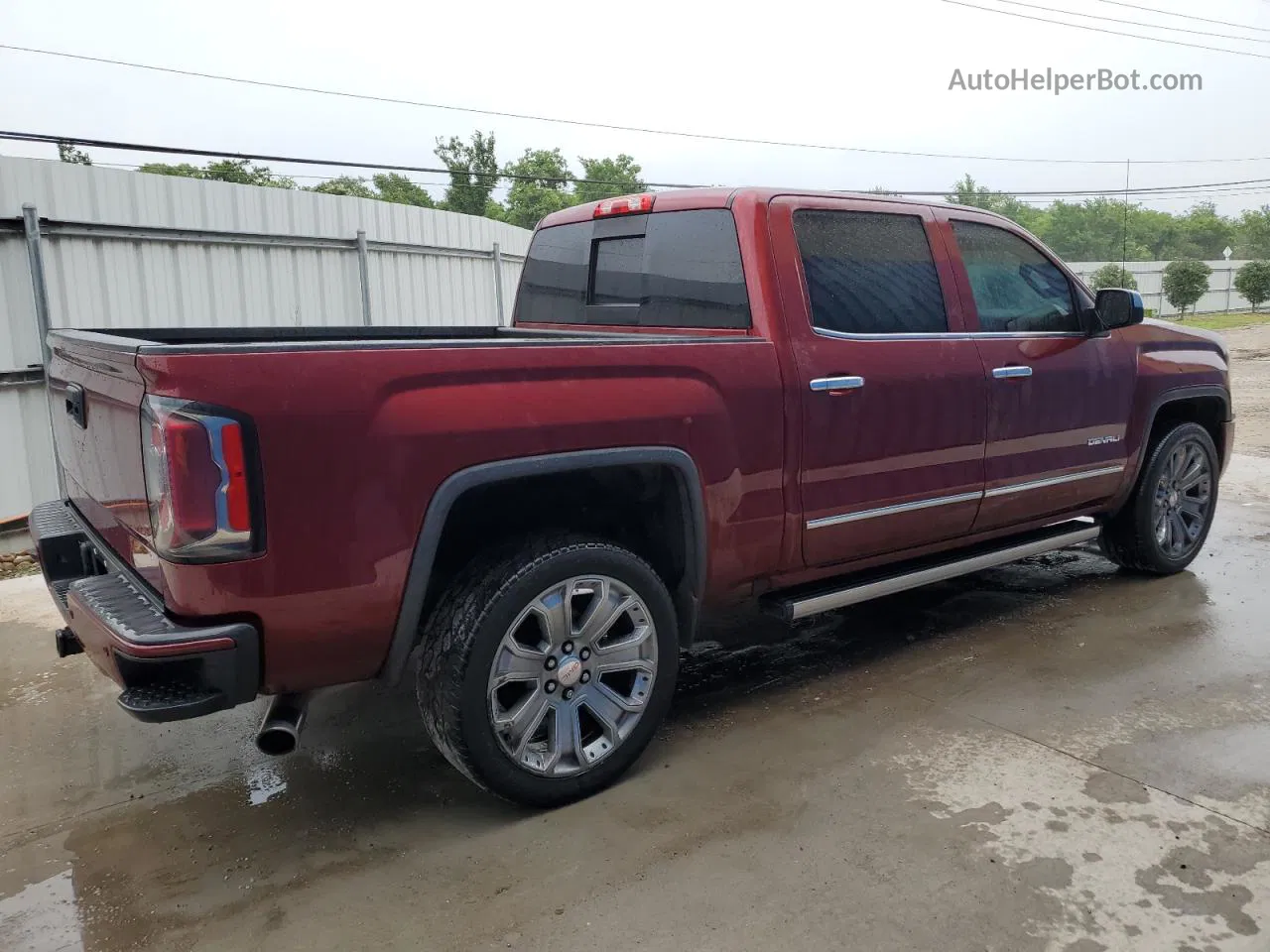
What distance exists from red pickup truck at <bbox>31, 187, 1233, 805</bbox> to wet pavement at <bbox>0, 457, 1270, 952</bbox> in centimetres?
36

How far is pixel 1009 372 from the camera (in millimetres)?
4156

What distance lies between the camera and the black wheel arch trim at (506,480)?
2637mm

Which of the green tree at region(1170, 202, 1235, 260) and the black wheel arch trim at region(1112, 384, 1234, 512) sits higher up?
the green tree at region(1170, 202, 1235, 260)

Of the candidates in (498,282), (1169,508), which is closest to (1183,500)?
(1169,508)

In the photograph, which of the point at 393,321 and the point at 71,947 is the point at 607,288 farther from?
the point at 393,321

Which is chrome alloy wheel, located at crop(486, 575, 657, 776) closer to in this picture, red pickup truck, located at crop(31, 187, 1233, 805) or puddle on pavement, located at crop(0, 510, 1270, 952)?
red pickup truck, located at crop(31, 187, 1233, 805)

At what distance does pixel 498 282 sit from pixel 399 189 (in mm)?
50324

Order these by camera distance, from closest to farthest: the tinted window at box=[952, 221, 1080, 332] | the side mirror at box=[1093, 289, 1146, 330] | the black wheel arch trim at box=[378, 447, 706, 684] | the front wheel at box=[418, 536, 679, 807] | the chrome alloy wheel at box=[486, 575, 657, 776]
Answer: the black wheel arch trim at box=[378, 447, 706, 684], the front wheel at box=[418, 536, 679, 807], the chrome alloy wheel at box=[486, 575, 657, 776], the tinted window at box=[952, 221, 1080, 332], the side mirror at box=[1093, 289, 1146, 330]

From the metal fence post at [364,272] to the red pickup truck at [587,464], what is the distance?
503cm

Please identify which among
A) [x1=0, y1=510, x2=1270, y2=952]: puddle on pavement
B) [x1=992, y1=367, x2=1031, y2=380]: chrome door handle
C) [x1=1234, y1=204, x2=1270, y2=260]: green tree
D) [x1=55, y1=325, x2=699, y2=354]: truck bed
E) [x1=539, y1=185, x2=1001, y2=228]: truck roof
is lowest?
[x1=0, y1=510, x2=1270, y2=952]: puddle on pavement

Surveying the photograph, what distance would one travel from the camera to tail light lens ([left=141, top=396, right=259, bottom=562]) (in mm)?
2281

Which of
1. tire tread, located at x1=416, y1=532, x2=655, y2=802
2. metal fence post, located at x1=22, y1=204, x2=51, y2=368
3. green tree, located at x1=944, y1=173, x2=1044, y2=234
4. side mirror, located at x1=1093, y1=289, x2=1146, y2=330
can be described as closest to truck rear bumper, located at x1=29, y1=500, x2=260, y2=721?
tire tread, located at x1=416, y1=532, x2=655, y2=802

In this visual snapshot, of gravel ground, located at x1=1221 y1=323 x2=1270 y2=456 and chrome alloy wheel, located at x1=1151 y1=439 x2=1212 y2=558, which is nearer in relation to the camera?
chrome alloy wheel, located at x1=1151 y1=439 x2=1212 y2=558

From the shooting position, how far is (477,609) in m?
2.74
